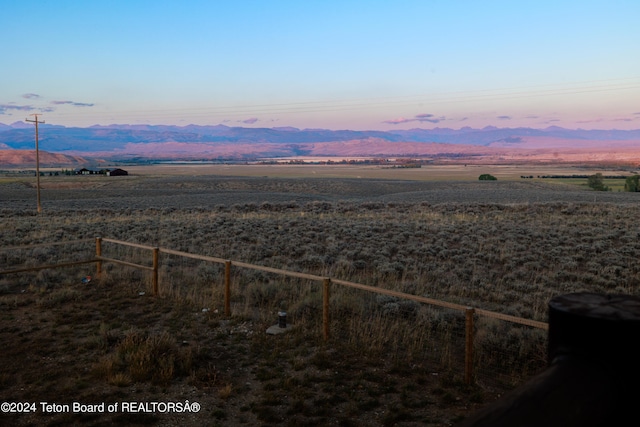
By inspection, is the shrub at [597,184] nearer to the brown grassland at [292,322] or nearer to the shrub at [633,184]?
the shrub at [633,184]

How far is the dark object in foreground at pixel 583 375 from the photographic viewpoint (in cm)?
124

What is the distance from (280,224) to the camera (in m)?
25.1

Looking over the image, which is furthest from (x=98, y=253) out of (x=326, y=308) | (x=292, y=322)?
(x=326, y=308)

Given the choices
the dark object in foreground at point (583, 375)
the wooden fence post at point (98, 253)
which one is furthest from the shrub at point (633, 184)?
the dark object in foreground at point (583, 375)

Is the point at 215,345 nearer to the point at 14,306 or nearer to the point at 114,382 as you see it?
the point at 114,382

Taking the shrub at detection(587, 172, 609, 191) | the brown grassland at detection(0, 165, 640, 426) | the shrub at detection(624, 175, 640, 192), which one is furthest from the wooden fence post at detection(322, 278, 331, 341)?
the shrub at detection(587, 172, 609, 191)

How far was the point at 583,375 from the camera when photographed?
1354 mm

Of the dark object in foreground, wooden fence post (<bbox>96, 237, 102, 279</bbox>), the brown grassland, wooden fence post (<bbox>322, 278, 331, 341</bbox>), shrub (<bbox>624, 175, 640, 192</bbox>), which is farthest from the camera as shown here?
shrub (<bbox>624, 175, 640, 192</bbox>)

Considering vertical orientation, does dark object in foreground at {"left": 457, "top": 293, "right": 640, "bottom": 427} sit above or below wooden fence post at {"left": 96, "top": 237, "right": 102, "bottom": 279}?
above

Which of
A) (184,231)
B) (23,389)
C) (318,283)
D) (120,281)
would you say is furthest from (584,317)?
(184,231)

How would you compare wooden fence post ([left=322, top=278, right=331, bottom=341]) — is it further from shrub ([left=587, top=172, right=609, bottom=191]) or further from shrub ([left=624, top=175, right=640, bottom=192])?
shrub ([left=587, top=172, right=609, bottom=191])

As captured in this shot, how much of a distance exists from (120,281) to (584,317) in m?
14.1

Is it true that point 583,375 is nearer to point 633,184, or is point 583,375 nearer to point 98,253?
point 98,253

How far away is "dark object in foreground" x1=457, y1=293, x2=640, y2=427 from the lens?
1242 mm
